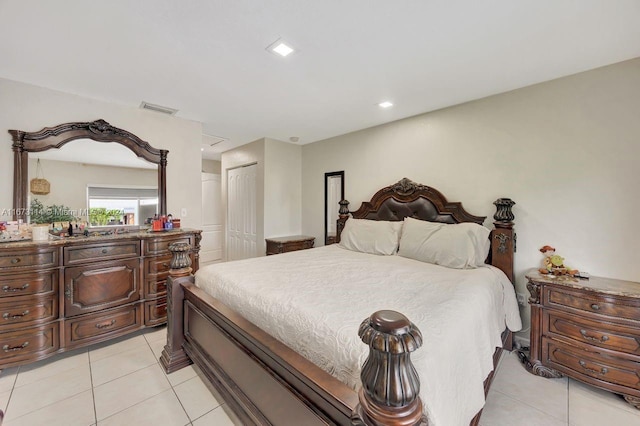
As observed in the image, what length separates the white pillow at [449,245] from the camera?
236 centimetres

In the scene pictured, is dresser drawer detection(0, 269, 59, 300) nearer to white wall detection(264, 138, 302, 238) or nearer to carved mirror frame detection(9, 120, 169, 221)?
carved mirror frame detection(9, 120, 169, 221)

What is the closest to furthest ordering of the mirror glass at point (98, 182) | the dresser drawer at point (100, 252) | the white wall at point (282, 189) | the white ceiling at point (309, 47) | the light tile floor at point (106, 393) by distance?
the white ceiling at point (309, 47) → the light tile floor at point (106, 393) → the dresser drawer at point (100, 252) → the mirror glass at point (98, 182) → the white wall at point (282, 189)

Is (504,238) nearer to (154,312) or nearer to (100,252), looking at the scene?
(154,312)

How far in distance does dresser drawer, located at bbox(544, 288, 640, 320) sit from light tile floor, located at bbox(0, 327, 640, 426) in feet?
2.01

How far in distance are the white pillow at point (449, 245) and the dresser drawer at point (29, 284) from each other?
334cm

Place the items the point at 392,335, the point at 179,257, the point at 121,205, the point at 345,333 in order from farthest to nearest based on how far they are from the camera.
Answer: the point at 121,205 < the point at 179,257 < the point at 345,333 < the point at 392,335

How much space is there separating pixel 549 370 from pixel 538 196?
1.51m

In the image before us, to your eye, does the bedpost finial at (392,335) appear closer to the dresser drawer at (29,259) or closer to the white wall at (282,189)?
the dresser drawer at (29,259)

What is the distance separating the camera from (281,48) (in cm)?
189

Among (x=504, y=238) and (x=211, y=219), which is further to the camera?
(x=211, y=219)

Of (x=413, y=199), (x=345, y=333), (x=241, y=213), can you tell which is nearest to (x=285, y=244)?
(x=241, y=213)

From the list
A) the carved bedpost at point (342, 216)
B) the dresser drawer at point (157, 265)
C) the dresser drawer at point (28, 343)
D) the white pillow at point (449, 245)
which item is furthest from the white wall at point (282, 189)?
the dresser drawer at point (28, 343)

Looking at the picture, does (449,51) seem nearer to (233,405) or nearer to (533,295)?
(533,295)

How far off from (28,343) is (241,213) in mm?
3266
